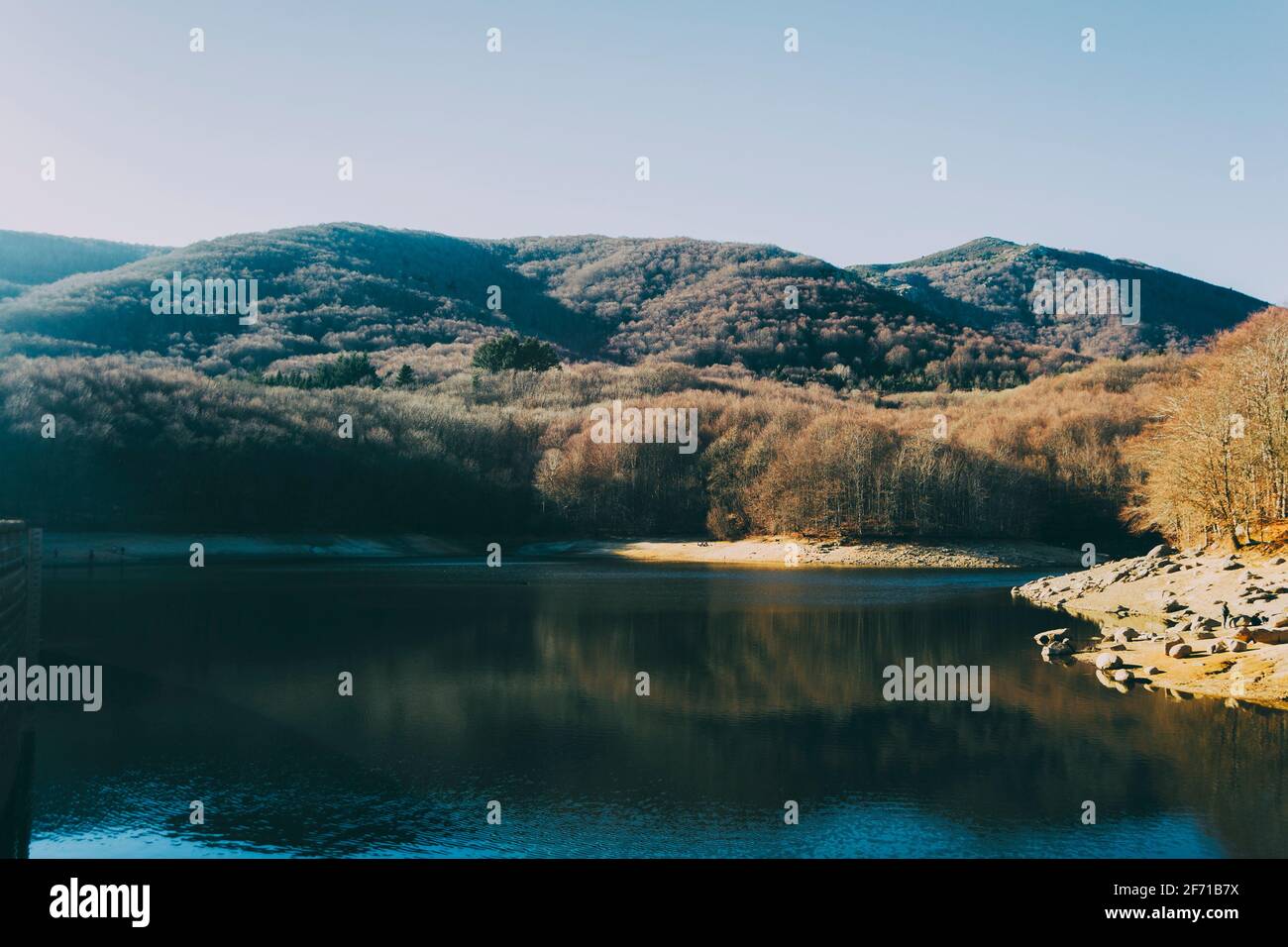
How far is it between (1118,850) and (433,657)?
1998cm

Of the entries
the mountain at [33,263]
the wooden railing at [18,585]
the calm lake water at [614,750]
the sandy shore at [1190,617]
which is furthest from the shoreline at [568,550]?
the mountain at [33,263]

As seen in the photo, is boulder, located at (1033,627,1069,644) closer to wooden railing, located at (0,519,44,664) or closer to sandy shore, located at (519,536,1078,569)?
wooden railing, located at (0,519,44,664)

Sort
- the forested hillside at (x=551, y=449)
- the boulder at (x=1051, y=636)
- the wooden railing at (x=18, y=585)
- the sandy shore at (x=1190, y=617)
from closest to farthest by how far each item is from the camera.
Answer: the wooden railing at (x=18, y=585), the sandy shore at (x=1190, y=617), the boulder at (x=1051, y=636), the forested hillside at (x=551, y=449)

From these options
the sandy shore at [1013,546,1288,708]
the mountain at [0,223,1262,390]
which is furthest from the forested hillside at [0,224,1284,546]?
the sandy shore at [1013,546,1288,708]

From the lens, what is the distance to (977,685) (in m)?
26.3

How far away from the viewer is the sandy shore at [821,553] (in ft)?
256

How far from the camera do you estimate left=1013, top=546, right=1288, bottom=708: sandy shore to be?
2491 cm

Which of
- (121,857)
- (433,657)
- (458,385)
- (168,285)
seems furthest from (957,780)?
(168,285)

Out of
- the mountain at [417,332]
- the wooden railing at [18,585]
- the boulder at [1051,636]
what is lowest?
the boulder at [1051,636]

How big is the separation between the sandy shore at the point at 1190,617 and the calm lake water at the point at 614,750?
147 centimetres

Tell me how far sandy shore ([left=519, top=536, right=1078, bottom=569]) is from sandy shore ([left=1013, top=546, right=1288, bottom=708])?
1034 inches

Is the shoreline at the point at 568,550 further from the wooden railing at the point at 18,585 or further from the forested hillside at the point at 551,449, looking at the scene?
the wooden railing at the point at 18,585

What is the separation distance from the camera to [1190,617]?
118 ft
